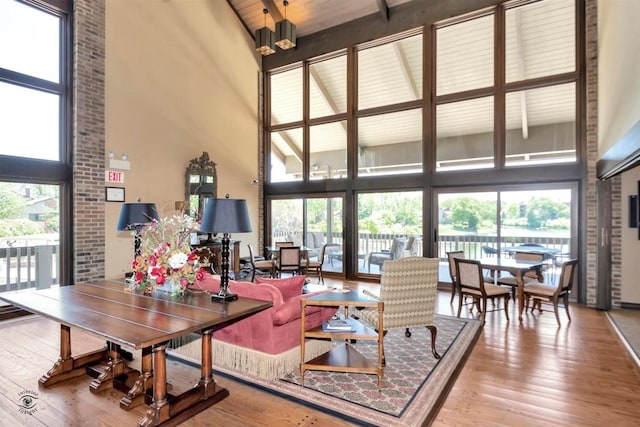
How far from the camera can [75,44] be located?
537cm

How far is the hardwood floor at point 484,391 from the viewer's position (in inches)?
95.8

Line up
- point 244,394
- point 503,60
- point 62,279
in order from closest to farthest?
point 244,394 < point 62,279 < point 503,60

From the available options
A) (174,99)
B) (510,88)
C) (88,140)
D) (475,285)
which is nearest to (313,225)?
(174,99)

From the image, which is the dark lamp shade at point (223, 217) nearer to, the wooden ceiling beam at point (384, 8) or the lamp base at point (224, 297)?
the lamp base at point (224, 297)

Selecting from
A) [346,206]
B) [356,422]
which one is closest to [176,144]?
[346,206]

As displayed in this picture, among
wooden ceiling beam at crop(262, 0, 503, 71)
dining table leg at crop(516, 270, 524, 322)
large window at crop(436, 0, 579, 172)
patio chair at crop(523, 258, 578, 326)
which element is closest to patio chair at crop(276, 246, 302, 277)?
large window at crop(436, 0, 579, 172)

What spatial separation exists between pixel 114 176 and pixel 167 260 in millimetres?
3833

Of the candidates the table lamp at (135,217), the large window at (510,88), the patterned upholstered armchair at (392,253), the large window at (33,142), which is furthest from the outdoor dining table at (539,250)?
the large window at (33,142)

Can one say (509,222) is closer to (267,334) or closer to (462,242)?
(462,242)

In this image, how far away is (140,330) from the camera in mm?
2121

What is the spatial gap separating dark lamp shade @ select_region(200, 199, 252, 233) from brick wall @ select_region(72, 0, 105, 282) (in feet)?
12.7

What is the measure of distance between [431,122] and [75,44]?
6.32 meters

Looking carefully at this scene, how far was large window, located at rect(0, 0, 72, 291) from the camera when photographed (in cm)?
485

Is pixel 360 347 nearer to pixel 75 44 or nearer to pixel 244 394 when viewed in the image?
pixel 244 394
